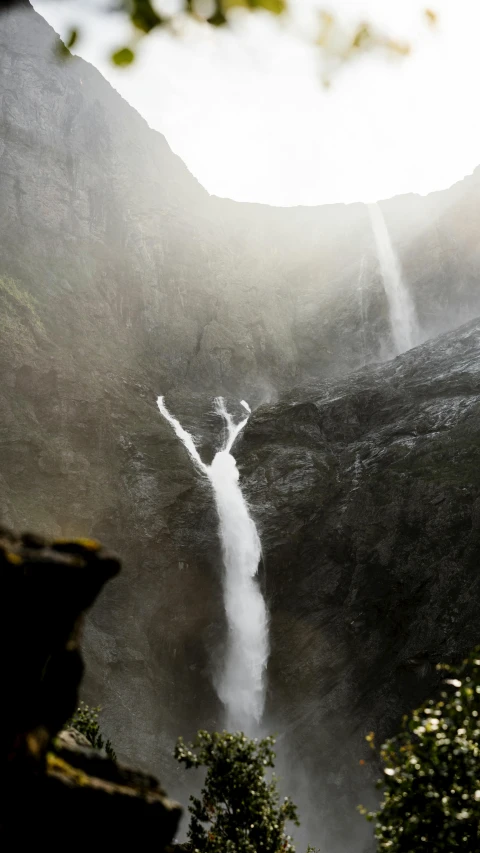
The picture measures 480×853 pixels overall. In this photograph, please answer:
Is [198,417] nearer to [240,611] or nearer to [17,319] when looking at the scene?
[17,319]

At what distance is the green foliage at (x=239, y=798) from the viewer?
14422 millimetres

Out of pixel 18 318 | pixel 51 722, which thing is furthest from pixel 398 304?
pixel 51 722

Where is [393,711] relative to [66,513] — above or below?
below

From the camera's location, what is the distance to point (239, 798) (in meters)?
15.0

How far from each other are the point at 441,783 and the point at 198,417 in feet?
174

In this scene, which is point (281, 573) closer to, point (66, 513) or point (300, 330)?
point (66, 513)

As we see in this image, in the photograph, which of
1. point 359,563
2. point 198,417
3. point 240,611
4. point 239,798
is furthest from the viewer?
point 198,417

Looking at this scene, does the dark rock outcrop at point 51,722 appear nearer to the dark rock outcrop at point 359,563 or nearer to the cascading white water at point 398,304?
the dark rock outcrop at point 359,563

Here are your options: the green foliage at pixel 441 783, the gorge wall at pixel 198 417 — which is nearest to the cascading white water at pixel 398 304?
the gorge wall at pixel 198 417

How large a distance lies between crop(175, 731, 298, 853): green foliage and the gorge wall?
68.4 feet

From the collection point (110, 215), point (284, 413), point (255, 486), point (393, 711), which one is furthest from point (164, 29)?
point (110, 215)

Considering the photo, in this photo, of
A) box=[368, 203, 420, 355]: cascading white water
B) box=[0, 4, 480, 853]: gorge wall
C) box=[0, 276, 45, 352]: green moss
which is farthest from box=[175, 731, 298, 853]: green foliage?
box=[368, 203, 420, 355]: cascading white water

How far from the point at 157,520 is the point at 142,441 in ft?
28.9

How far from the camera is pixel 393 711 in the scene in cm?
3434
